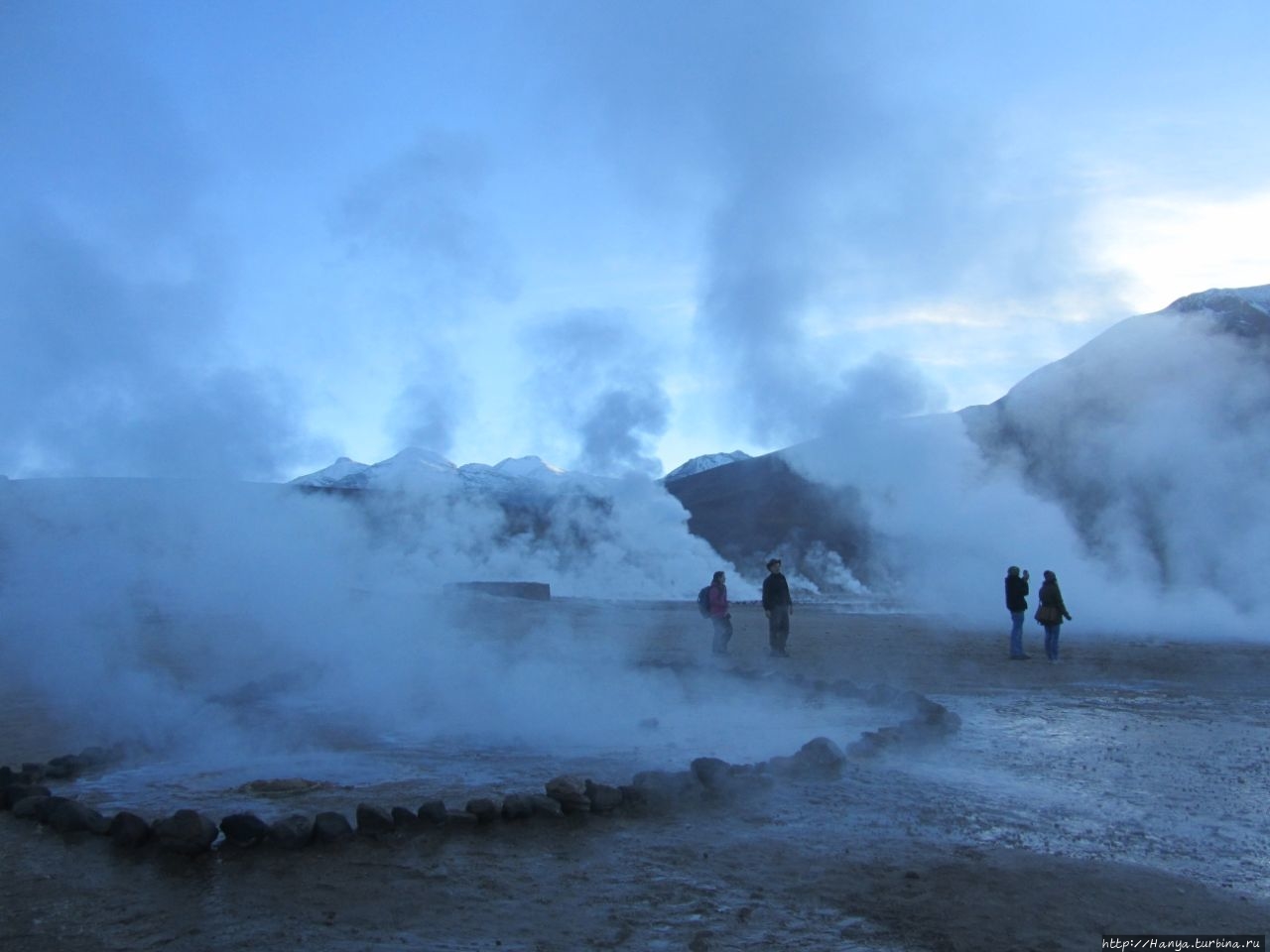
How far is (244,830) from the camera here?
17.4 feet

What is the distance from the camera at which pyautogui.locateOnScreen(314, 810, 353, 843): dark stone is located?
17.6 feet

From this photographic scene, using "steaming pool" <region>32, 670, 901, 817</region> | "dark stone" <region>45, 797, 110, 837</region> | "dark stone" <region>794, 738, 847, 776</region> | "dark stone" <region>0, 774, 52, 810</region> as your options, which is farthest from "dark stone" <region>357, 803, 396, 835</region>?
"dark stone" <region>794, 738, 847, 776</region>

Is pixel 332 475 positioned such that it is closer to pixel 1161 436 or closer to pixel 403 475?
pixel 403 475

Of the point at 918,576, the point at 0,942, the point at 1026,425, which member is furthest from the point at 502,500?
the point at 0,942

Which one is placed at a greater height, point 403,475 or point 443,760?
point 403,475

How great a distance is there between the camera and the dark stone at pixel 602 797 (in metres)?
6.14

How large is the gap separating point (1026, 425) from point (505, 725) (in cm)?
2768

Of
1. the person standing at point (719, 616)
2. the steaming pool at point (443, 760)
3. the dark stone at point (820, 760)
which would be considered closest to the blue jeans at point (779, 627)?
the person standing at point (719, 616)

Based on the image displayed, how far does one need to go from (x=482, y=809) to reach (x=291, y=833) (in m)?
1.03

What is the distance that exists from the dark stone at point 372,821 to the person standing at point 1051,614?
37.8 feet

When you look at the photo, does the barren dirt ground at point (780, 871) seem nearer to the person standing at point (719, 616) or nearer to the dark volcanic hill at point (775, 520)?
the person standing at point (719, 616)

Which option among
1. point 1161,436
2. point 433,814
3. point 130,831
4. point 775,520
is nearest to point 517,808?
point 433,814

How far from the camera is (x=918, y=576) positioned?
104 ft

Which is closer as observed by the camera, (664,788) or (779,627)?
(664,788)
